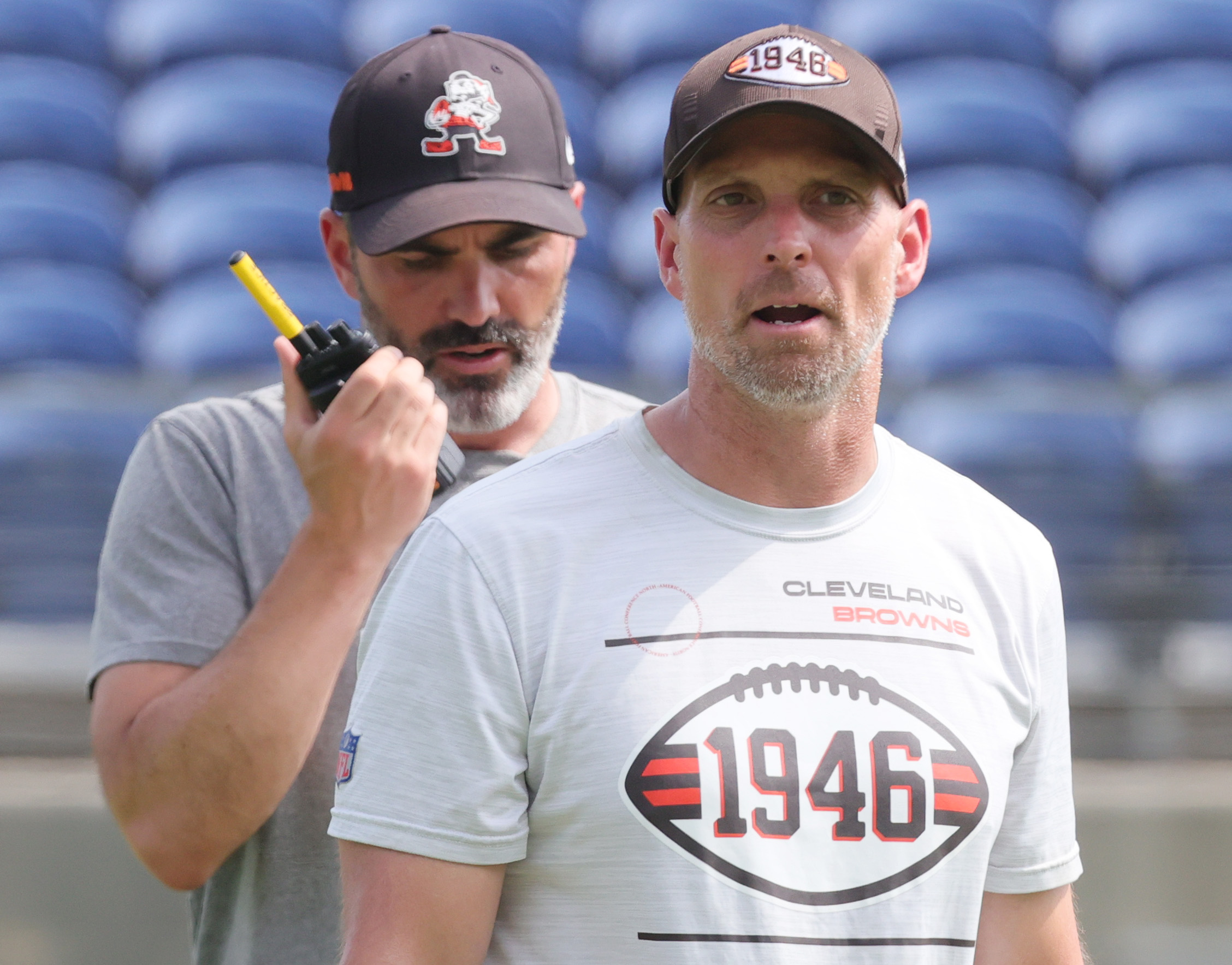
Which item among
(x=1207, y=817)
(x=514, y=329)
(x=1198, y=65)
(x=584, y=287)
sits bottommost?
(x=1207, y=817)

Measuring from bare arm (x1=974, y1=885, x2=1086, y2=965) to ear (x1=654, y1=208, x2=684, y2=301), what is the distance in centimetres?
68

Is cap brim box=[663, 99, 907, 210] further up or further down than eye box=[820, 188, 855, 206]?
further up

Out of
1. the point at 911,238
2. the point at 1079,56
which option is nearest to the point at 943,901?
the point at 911,238

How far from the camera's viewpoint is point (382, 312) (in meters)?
1.83

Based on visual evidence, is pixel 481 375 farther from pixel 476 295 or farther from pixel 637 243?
pixel 637 243

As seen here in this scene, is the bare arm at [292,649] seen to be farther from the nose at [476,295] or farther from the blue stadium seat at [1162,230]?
the blue stadium seat at [1162,230]

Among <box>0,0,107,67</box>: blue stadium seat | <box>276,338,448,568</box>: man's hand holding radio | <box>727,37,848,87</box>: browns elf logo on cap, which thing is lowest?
<box>276,338,448,568</box>: man's hand holding radio

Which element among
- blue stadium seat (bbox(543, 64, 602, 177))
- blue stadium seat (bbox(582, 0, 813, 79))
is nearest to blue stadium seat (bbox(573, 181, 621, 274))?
blue stadium seat (bbox(543, 64, 602, 177))

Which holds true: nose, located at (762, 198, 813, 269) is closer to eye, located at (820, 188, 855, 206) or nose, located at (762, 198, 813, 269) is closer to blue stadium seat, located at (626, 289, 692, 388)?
eye, located at (820, 188, 855, 206)

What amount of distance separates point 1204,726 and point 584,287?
2.81m

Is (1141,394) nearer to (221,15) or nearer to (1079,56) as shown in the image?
(1079,56)

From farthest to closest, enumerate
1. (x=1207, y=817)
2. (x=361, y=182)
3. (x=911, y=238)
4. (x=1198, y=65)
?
1. (x=1198, y=65)
2. (x=1207, y=817)
3. (x=361, y=182)
4. (x=911, y=238)

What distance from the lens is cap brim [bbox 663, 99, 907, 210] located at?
1.39 meters

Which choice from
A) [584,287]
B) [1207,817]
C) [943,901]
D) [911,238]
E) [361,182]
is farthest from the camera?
[584,287]
